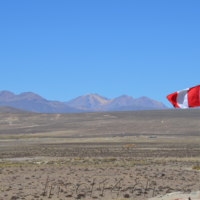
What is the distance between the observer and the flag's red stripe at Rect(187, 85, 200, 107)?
11.8m

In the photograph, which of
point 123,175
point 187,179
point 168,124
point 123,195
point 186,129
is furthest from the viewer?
point 168,124

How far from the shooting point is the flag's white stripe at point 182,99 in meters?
12.0

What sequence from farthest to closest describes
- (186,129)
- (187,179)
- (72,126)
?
1. (72,126)
2. (186,129)
3. (187,179)

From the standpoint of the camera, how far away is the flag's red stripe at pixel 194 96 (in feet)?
38.8

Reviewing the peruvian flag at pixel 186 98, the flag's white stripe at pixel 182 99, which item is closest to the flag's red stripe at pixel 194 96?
the peruvian flag at pixel 186 98

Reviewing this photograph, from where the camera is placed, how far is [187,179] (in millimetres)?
17719

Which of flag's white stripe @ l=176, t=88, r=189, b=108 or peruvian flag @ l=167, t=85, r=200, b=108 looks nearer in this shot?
peruvian flag @ l=167, t=85, r=200, b=108

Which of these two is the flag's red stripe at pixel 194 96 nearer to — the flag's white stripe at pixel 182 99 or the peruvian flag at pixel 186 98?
the peruvian flag at pixel 186 98

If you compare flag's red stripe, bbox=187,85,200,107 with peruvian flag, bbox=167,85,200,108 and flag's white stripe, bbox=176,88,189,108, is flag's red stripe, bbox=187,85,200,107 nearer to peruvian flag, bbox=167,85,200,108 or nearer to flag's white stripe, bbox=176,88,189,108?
peruvian flag, bbox=167,85,200,108

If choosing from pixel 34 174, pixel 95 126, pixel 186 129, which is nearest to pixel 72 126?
pixel 95 126

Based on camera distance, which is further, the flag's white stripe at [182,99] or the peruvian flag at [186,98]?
the flag's white stripe at [182,99]

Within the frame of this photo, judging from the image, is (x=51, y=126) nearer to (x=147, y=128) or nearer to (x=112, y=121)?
(x=112, y=121)

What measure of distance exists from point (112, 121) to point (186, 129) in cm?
2796

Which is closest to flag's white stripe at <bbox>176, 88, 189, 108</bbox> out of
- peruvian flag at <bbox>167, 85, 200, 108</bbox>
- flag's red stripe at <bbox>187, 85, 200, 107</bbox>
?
peruvian flag at <bbox>167, 85, 200, 108</bbox>
